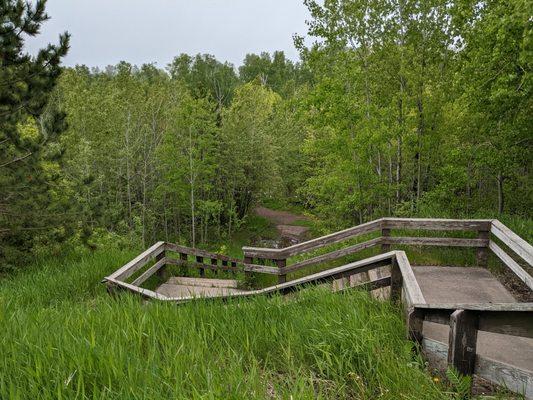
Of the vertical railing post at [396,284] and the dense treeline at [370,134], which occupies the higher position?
the dense treeline at [370,134]

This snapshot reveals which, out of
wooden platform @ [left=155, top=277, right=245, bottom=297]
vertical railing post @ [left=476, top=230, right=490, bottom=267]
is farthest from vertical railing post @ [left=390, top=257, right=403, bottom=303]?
wooden platform @ [left=155, top=277, right=245, bottom=297]

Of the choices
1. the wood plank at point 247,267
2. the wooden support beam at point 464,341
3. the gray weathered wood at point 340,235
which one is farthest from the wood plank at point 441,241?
the wooden support beam at point 464,341

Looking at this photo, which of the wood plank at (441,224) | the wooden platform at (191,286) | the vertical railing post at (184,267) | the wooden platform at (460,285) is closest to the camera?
the wooden platform at (460,285)

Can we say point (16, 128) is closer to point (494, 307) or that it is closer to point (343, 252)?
Result: point (343, 252)

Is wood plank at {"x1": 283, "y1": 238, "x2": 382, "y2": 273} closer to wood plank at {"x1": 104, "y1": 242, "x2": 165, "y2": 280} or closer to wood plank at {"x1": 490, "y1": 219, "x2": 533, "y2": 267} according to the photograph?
wood plank at {"x1": 490, "y1": 219, "x2": 533, "y2": 267}

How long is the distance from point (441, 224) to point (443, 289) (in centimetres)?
164

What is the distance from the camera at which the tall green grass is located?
2.22 metres

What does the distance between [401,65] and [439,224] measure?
24.2 ft

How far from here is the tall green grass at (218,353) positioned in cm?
222

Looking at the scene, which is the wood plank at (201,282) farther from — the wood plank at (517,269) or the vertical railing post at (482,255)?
the wood plank at (517,269)

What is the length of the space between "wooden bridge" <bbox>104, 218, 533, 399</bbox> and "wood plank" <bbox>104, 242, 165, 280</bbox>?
2 cm

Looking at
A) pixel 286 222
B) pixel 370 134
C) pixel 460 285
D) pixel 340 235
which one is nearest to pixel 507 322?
pixel 460 285

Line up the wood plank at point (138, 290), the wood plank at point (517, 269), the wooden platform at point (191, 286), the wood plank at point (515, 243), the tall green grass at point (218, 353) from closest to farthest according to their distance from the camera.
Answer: the tall green grass at point (218, 353) < the wood plank at point (515, 243) < the wood plank at point (517, 269) < the wood plank at point (138, 290) < the wooden platform at point (191, 286)

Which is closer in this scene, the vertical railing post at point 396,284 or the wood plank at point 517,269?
the vertical railing post at point 396,284
